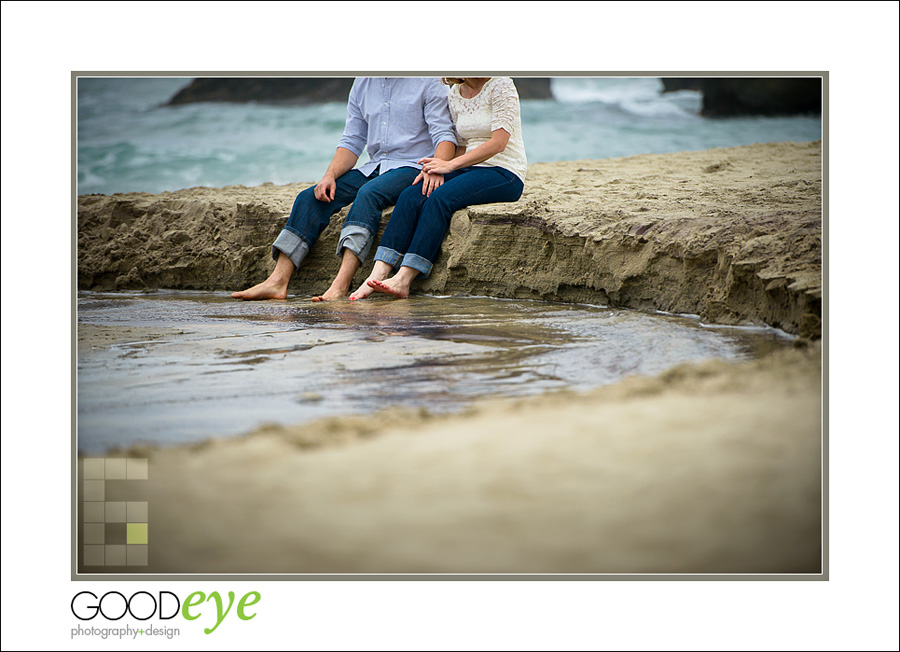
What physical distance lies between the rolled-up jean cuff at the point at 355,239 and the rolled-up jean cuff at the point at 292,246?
0.21 m

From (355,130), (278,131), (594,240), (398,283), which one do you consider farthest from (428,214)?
(278,131)

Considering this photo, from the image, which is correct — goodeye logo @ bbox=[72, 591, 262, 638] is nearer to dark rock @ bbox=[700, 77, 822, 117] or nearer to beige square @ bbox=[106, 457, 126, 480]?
beige square @ bbox=[106, 457, 126, 480]

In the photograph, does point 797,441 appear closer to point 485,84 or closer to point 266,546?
point 266,546

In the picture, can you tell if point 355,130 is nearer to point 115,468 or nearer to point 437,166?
point 437,166

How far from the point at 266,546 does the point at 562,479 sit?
1.91 ft

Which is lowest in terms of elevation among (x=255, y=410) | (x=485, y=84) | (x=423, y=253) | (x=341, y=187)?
(x=255, y=410)

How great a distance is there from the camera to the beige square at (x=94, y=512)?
5.27 feet

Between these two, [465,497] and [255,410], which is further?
[255,410]

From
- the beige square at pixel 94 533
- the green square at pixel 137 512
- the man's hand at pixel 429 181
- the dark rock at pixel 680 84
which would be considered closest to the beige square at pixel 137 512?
the green square at pixel 137 512

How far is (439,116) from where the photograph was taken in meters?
3.37

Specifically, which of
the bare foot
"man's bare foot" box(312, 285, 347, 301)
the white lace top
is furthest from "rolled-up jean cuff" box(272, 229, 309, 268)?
the white lace top

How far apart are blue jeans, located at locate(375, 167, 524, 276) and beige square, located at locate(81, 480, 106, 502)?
5.92 ft

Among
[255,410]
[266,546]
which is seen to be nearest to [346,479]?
[266,546]

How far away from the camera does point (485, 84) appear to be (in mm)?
3252
